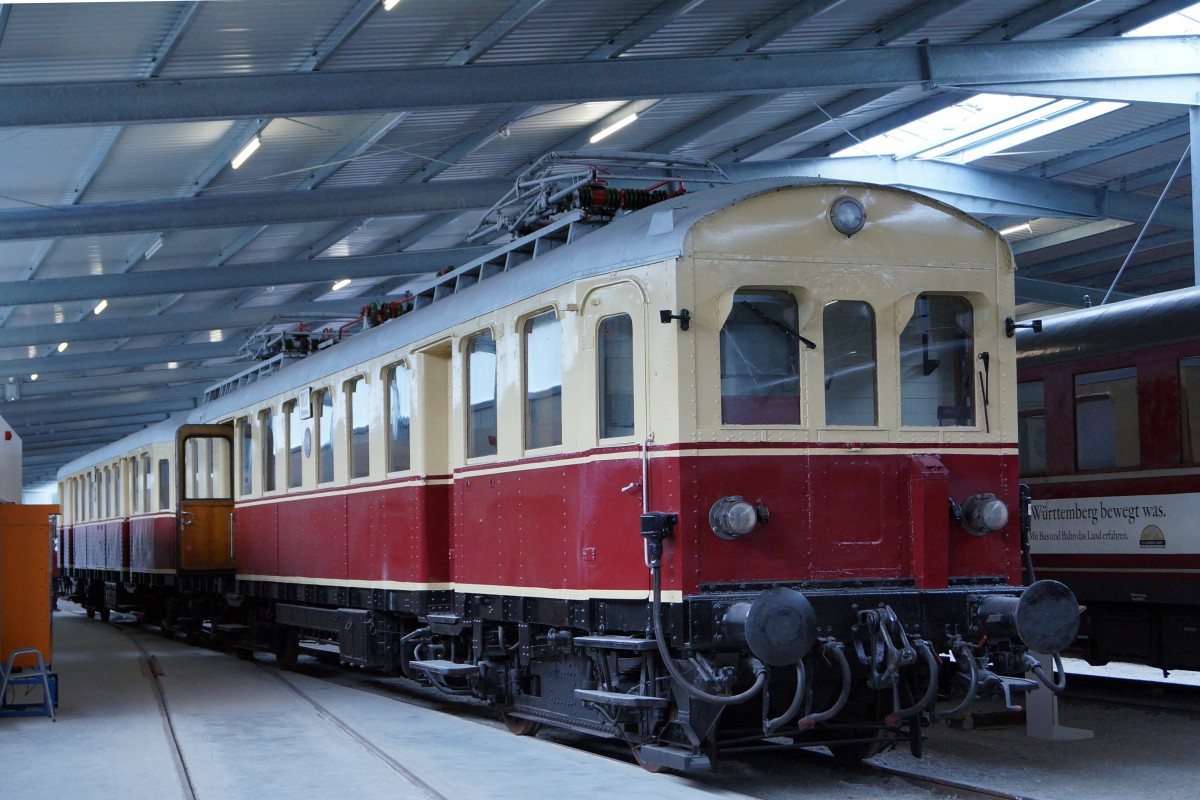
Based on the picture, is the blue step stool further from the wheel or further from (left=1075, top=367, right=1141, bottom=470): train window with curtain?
(left=1075, top=367, right=1141, bottom=470): train window with curtain

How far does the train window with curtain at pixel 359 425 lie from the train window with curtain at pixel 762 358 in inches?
216

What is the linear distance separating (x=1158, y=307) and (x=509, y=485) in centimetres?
609

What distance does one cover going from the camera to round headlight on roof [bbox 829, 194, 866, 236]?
8.47m

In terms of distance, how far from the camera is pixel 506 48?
1455 centimetres

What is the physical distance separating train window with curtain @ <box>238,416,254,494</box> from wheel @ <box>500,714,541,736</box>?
25.6 ft

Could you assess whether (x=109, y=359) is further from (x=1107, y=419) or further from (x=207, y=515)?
(x=1107, y=419)

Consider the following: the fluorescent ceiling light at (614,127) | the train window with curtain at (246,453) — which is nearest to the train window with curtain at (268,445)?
the train window with curtain at (246,453)

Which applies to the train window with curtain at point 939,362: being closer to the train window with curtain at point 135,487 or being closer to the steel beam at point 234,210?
the steel beam at point 234,210

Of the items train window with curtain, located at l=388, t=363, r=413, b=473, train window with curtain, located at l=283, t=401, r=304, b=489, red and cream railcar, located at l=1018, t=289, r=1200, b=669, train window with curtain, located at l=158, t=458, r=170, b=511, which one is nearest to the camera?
red and cream railcar, located at l=1018, t=289, r=1200, b=669

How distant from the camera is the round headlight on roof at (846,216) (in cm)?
847

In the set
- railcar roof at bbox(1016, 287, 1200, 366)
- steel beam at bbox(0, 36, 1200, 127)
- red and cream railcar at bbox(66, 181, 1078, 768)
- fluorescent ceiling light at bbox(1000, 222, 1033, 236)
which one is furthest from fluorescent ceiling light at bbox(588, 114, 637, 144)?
fluorescent ceiling light at bbox(1000, 222, 1033, 236)

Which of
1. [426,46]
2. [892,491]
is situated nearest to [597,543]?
[892,491]

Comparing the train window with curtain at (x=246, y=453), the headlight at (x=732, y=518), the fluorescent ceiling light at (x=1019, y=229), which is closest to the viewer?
the headlight at (x=732, y=518)

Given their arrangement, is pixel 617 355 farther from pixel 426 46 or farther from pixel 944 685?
pixel 426 46
